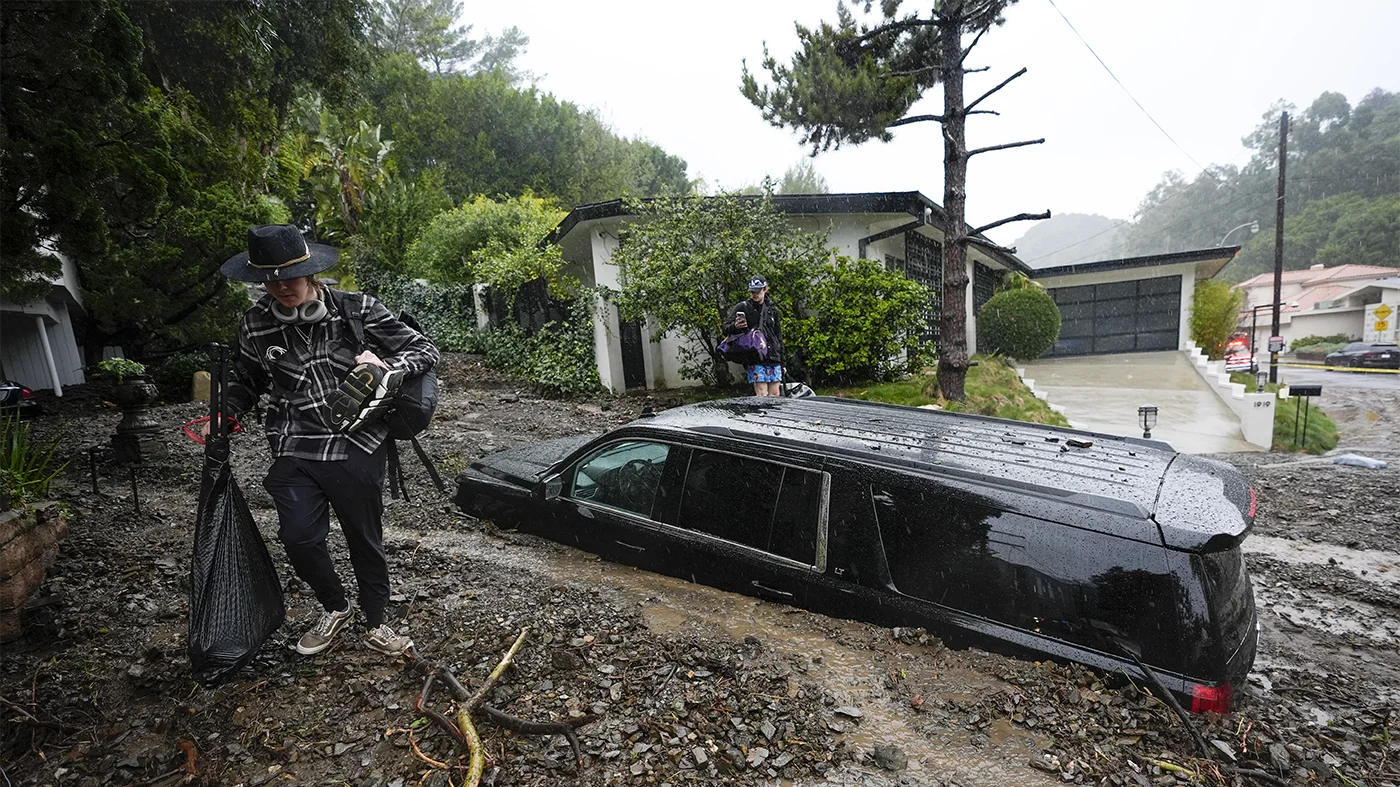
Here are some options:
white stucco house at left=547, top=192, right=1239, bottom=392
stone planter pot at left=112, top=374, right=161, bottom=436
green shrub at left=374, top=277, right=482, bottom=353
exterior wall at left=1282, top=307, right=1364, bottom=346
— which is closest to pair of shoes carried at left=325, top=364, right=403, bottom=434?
stone planter pot at left=112, top=374, right=161, bottom=436

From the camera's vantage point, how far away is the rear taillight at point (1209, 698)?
79.2 inches

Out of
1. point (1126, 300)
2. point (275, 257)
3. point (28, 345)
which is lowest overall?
point (1126, 300)

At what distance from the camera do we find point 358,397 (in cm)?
243

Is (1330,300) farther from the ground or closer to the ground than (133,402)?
closer to the ground

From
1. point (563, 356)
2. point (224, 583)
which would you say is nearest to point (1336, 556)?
point (224, 583)

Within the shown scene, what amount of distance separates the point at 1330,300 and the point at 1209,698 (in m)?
48.6

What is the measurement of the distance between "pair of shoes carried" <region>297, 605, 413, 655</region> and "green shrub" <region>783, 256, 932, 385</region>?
281 inches

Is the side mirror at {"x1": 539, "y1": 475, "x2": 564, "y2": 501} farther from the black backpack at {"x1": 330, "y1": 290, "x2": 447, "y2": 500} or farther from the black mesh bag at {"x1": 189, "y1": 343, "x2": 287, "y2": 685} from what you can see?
the black mesh bag at {"x1": 189, "y1": 343, "x2": 287, "y2": 685}

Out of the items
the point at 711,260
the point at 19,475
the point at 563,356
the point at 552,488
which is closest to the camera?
the point at 19,475

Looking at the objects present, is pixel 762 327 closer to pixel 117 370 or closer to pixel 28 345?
pixel 117 370

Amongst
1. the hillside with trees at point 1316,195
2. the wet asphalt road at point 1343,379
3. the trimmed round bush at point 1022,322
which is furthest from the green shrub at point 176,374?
the hillside with trees at point 1316,195

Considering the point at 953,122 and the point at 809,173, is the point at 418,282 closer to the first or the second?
the point at 953,122

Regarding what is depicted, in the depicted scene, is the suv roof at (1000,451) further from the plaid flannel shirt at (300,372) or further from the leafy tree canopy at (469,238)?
the leafy tree canopy at (469,238)

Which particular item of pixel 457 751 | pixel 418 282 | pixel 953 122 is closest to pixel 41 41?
pixel 457 751
